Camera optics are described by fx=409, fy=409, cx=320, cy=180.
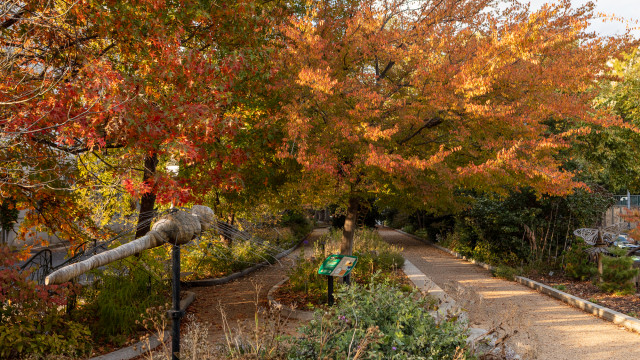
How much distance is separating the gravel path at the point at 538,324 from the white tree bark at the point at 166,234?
3.87m

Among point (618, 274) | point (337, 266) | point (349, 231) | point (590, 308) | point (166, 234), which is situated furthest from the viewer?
point (349, 231)

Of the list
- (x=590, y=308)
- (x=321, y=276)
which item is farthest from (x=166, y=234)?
(x=590, y=308)

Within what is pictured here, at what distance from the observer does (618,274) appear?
9.94 metres

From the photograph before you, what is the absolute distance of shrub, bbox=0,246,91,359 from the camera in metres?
5.29

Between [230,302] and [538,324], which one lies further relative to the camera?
[230,302]

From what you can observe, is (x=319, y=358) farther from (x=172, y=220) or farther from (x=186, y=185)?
(x=186, y=185)

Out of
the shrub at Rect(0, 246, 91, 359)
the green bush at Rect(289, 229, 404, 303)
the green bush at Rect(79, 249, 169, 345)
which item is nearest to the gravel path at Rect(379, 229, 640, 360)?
the green bush at Rect(289, 229, 404, 303)

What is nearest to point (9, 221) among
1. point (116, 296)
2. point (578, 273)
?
point (116, 296)

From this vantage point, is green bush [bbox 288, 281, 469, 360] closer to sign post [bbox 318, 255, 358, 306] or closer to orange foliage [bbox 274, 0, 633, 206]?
sign post [bbox 318, 255, 358, 306]

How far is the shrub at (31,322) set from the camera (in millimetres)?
5293

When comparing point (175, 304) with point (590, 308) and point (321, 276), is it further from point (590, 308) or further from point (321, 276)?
point (590, 308)

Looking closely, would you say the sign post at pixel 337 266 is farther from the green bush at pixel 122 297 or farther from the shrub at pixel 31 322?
the shrub at pixel 31 322

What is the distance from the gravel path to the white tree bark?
3868mm

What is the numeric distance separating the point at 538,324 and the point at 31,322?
28.1ft
